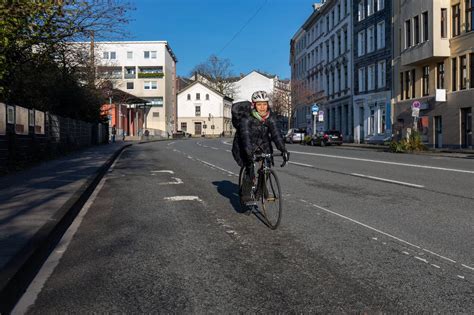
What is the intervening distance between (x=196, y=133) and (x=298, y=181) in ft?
316

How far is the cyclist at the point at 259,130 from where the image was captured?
695 cm

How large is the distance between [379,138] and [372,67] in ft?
25.0

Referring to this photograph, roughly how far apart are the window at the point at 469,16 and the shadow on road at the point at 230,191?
76.3ft

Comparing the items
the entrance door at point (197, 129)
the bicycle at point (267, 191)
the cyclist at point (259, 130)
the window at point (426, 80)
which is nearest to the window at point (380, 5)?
the window at point (426, 80)

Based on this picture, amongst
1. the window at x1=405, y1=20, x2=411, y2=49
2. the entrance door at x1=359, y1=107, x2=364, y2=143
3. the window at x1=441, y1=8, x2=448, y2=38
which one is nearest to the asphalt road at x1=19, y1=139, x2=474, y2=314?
the window at x1=441, y1=8, x2=448, y2=38

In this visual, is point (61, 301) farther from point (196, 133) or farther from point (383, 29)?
point (196, 133)

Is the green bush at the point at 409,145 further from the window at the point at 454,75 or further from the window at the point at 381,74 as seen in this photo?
the window at the point at 381,74

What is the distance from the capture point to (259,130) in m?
7.07

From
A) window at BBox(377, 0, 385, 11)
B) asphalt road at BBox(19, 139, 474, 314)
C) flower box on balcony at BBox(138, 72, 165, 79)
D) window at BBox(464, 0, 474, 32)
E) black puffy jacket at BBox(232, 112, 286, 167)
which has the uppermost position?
flower box on balcony at BBox(138, 72, 165, 79)

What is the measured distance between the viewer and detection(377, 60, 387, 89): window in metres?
42.5

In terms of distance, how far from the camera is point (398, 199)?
9375mm

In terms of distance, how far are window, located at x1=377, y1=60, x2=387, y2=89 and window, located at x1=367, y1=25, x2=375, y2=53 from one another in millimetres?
2416

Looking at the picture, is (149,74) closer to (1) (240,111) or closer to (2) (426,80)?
(2) (426,80)

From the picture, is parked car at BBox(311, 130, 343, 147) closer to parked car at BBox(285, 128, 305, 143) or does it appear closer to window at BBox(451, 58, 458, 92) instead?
parked car at BBox(285, 128, 305, 143)
